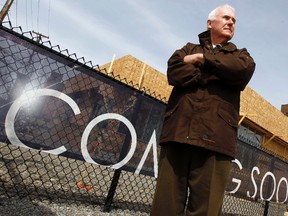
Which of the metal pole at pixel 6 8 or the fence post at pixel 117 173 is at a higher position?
the metal pole at pixel 6 8

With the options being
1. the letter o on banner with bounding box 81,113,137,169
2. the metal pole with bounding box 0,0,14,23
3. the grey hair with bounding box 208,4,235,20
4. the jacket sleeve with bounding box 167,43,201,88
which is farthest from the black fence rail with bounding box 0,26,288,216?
the metal pole with bounding box 0,0,14,23

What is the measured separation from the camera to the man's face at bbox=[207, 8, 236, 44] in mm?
1956

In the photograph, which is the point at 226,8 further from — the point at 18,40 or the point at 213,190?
the point at 18,40

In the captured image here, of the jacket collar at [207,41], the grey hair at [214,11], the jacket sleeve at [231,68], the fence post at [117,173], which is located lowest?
the fence post at [117,173]

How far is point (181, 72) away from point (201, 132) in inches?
16.8

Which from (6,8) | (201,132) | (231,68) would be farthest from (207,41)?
(6,8)

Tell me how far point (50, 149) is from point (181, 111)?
1664 mm

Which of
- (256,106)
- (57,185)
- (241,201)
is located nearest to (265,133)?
(256,106)

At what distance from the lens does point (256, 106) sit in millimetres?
16656

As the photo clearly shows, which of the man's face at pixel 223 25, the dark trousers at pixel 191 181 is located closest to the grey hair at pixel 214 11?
the man's face at pixel 223 25

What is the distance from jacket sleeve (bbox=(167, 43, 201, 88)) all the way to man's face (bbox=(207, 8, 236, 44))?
0.31 metres

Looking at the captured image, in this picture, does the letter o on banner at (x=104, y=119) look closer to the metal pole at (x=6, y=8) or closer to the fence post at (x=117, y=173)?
the fence post at (x=117, y=173)

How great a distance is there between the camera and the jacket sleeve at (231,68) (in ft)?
5.53

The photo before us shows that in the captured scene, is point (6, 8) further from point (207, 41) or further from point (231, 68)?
point (231, 68)
